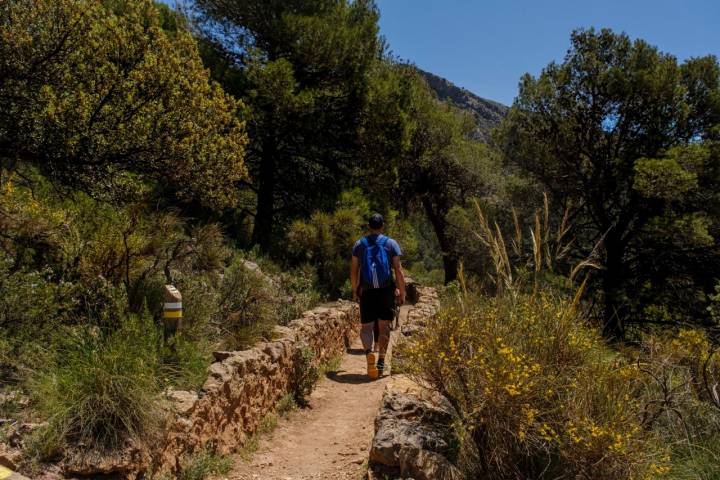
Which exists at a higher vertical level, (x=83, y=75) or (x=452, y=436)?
(x=83, y=75)

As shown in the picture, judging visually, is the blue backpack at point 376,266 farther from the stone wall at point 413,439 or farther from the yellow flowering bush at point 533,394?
the yellow flowering bush at point 533,394

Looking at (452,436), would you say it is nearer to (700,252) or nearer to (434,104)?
(700,252)

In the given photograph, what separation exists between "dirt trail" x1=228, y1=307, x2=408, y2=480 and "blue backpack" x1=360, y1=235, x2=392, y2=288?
1.37 meters

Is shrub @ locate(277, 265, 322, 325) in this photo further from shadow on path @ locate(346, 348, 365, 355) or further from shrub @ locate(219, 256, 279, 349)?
shadow on path @ locate(346, 348, 365, 355)

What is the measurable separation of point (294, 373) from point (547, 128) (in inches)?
425

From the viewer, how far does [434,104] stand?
2098cm

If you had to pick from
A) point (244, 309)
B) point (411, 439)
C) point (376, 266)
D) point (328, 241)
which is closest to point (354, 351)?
point (328, 241)

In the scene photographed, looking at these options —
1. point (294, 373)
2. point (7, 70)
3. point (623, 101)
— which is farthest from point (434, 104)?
point (7, 70)

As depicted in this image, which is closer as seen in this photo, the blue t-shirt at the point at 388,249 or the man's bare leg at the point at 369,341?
the blue t-shirt at the point at 388,249

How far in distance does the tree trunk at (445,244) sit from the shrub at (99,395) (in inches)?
637

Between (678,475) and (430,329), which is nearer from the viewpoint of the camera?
(678,475)

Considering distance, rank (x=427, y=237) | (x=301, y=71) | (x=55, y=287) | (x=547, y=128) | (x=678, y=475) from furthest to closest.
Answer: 1. (x=427, y=237)
2. (x=547, y=128)
3. (x=301, y=71)
4. (x=55, y=287)
5. (x=678, y=475)

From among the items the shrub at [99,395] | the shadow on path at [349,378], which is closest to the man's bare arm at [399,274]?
the shadow on path at [349,378]

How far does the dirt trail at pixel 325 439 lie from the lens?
170 inches
